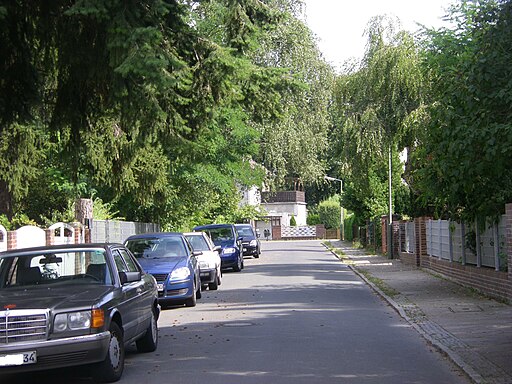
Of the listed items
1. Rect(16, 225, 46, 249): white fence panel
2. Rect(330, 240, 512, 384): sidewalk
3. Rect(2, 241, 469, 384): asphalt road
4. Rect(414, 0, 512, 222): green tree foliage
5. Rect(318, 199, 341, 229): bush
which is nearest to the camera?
Rect(2, 241, 469, 384): asphalt road

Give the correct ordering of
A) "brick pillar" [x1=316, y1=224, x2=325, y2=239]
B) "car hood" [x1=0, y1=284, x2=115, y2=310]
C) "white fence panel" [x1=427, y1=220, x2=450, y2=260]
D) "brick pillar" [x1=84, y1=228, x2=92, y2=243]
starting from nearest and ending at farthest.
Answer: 1. "car hood" [x1=0, y1=284, x2=115, y2=310]
2. "brick pillar" [x1=84, y1=228, x2=92, y2=243]
3. "white fence panel" [x1=427, y1=220, x2=450, y2=260]
4. "brick pillar" [x1=316, y1=224, x2=325, y2=239]

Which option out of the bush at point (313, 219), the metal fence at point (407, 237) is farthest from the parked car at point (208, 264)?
the bush at point (313, 219)

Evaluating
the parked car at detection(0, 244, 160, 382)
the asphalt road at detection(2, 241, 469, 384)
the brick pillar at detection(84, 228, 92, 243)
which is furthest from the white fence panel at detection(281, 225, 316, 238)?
the parked car at detection(0, 244, 160, 382)

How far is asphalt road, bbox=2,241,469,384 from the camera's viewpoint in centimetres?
920

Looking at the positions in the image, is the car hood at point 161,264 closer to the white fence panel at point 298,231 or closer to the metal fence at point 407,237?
the metal fence at point 407,237

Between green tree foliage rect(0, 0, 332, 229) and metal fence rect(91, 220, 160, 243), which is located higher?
green tree foliage rect(0, 0, 332, 229)

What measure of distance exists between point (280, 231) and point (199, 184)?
59612 mm

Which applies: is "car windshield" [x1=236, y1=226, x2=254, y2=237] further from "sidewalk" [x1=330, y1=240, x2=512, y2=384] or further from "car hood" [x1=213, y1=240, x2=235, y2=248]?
"sidewalk" [x1=330, y1=240, x2=512, y2=384]

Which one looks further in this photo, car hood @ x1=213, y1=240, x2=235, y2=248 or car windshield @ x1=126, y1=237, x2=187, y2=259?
car hood @ x1=213, y1=240, x2=235, y2=248

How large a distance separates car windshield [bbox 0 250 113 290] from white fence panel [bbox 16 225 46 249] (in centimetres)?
805

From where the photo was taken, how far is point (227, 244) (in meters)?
31.0

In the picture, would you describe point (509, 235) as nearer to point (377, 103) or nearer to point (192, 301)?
point (192, 301)

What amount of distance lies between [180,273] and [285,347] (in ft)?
21.3

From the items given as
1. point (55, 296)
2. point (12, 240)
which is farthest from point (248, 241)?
point (55, 296)
